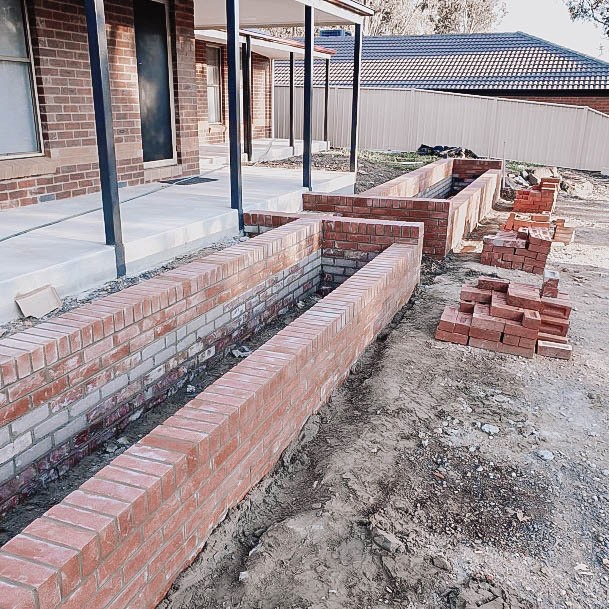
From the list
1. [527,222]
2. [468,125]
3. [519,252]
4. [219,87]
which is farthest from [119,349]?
[468,125]

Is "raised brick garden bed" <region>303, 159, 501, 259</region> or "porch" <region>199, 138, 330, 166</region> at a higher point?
"porch" <region>199, 138, 330, 166</region>

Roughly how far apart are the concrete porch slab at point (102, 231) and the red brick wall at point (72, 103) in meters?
0.23

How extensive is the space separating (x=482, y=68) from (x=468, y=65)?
0.77 meters

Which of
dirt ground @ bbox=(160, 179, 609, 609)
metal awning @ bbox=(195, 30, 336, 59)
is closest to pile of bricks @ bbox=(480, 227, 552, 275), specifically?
dirt ground @ bbox=(160, 179, 609, 609)

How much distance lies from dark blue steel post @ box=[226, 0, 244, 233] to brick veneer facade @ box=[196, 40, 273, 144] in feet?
27.0

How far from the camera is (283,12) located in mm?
9289

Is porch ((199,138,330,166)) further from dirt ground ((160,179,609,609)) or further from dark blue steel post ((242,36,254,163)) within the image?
dirt ground ((160,179,609,609))

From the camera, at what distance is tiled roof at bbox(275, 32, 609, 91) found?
22.7 metres

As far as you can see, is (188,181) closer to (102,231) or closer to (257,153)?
(102,231)

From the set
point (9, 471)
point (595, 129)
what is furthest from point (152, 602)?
point (595, 129)

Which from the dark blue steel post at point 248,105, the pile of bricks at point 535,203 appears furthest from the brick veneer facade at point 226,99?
the pile of bricks at point 535,203

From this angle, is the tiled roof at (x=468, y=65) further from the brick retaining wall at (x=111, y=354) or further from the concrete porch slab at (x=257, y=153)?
the brick retaining wall at (x=111, y=354)

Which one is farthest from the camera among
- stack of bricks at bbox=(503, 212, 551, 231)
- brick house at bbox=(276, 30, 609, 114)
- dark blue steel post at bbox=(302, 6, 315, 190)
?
brick house at bbox=(276, 30, 609, 114)

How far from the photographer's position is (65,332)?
3.19m
